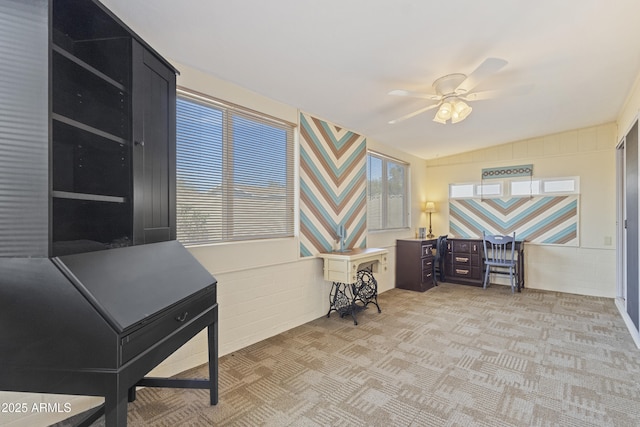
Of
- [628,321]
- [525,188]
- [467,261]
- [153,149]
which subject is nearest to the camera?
[153,149]

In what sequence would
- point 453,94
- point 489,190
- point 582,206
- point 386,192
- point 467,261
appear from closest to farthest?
point 453,94 < point 582,206 < point 386,192 < point 467,261 < point 489,190

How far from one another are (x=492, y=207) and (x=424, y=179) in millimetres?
1371

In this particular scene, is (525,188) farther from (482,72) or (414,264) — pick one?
(482,72)

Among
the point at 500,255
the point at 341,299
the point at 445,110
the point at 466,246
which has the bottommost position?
the point at 341,299

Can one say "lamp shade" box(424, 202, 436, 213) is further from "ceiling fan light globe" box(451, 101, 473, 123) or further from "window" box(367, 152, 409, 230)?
"ceiling fan light globe" box(451, 101, 473, 123)

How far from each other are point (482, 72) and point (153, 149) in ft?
7.76

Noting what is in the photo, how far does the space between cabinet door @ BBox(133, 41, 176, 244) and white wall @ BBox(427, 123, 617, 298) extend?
5596mm

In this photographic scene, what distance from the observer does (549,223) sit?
5.15m

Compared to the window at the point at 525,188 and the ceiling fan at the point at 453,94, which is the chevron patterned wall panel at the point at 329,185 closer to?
the ceiling fan at the point at 453,94

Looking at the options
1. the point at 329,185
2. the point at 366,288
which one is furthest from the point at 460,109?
the point at 366,288

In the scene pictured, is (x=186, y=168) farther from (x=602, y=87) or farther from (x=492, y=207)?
(x=492, y=207)

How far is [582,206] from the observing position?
488 cm

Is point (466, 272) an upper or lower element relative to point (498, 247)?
lower

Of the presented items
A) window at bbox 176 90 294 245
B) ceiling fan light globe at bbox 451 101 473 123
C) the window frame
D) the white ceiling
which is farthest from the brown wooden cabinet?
ceiling fan light globe at bbox 451 101 473 123
